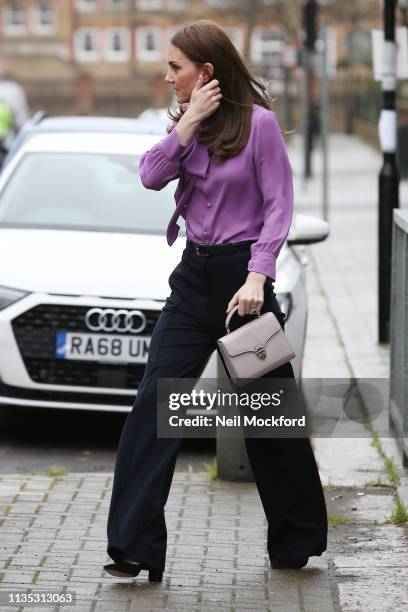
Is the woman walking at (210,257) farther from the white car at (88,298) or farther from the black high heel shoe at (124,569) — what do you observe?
the white car at (88,298)

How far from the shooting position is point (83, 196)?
27.2ft

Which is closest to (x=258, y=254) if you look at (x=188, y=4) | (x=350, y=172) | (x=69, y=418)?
(x=69, y=418)

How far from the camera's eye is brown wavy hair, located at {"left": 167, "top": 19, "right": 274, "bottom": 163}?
4613 millimetres

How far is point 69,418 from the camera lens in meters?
8.09

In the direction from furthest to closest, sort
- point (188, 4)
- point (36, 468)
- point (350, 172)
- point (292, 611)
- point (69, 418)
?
point (188, 4), point (350, 172), point (69, 418), point (36, 468), point (292, 611)

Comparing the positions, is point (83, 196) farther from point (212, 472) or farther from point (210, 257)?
point (210, 257)

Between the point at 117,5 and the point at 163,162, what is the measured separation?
295ft

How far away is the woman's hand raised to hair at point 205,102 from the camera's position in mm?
4578

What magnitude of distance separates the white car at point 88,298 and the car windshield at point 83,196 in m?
0.01

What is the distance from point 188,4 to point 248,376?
8860 cm

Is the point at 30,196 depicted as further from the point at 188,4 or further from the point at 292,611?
the point at 188,4

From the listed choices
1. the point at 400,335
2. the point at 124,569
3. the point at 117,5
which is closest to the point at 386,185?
the point at 400,335

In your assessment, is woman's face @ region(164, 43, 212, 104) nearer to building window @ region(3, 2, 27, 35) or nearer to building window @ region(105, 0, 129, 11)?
building window @ region(105, 0, 129, 11)

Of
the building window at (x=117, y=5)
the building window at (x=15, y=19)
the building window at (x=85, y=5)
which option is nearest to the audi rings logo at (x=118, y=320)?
the building window at (x=117, y=5)
